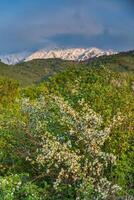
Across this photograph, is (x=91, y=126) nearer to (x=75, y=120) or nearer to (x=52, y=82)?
(x=75, y=120)

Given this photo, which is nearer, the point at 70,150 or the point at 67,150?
the point at 67,150

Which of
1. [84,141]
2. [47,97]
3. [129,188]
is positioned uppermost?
[47,97]

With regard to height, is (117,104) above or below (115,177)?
above

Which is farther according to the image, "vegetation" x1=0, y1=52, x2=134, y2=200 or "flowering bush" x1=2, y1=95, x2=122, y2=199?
"flowering bush" x1=2, y1=95, x2=122, y2=199

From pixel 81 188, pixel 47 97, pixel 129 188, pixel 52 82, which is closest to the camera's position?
pixel 81 188

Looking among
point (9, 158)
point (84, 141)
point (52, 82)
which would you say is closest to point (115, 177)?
point (84, 141)

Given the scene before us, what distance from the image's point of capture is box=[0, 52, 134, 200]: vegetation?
18.1 meters

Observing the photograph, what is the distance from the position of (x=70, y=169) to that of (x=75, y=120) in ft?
8.71

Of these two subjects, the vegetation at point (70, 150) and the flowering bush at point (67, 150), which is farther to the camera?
the flowering bush at point (67, 150)

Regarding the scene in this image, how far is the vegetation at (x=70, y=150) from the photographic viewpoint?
18125mm

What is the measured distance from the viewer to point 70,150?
19344 mm

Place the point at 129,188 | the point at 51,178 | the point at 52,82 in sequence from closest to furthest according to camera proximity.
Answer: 1. the point at 51,178
2. the point at 129,188
3. the point at 52,82

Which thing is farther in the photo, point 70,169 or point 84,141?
point 84,141

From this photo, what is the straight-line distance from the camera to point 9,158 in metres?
21.2
